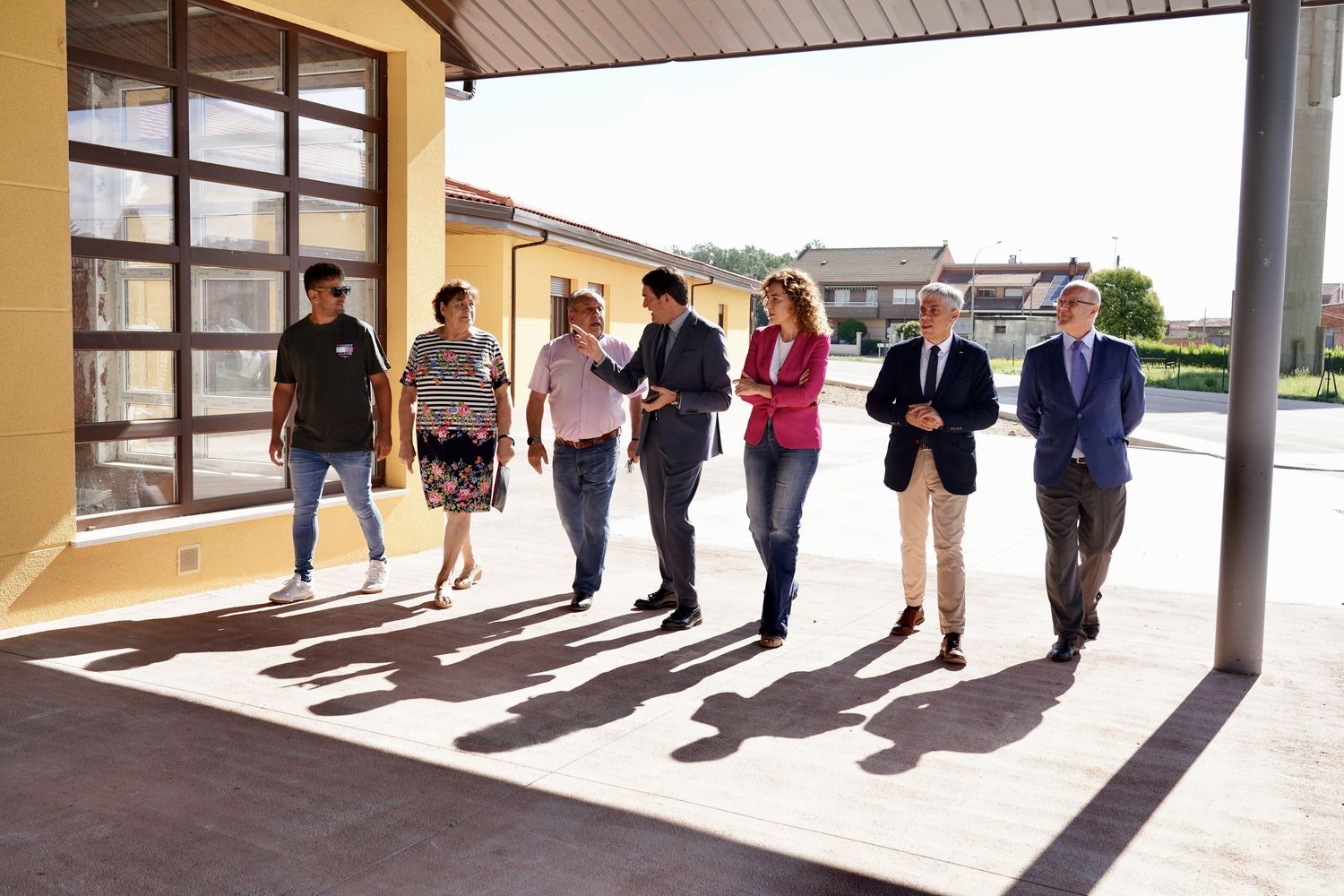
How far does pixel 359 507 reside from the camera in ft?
22.3

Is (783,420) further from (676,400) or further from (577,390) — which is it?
(577,390)

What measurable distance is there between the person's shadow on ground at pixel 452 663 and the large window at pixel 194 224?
72.3 inches

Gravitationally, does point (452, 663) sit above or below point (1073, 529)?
below

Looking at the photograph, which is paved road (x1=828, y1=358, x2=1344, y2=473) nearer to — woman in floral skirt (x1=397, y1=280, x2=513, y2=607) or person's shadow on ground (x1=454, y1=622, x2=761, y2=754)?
person's shadow on ground (x1=454, y1=622, x2=761, y2=754)

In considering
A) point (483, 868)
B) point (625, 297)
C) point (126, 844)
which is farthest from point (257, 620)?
point (625, 297)

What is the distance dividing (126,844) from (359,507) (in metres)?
3.54

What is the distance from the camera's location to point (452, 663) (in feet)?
17.6

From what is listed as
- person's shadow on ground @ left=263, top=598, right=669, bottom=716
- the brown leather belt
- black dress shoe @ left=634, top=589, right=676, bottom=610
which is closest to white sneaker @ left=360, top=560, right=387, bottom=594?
person's shadow on ground @ left=263, top=598, right=669, bottom=716

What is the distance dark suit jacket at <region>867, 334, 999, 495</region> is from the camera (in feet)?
18.2

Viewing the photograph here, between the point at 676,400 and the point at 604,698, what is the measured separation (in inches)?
69.8

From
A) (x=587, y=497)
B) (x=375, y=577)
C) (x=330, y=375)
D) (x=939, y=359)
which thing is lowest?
(x=375, y=577)

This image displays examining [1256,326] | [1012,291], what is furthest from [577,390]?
[1012,291]

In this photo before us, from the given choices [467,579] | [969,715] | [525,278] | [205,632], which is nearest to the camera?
[969,715]

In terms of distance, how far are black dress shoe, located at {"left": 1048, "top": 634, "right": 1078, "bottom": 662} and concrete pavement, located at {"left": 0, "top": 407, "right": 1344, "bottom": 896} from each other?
107 mm
